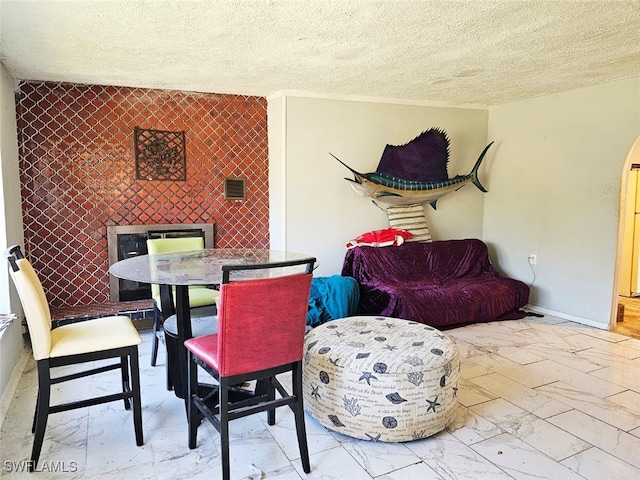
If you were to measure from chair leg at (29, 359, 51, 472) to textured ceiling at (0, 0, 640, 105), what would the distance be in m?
1.74

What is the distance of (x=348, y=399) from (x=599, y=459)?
120 centimetres

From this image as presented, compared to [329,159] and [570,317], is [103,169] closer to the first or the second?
[329,159]

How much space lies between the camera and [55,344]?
2037 millimetres

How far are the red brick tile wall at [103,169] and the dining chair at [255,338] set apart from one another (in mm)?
2379

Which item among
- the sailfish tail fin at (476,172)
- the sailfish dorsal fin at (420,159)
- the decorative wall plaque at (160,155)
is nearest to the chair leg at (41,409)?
the decorative wall plaque at (160,155)

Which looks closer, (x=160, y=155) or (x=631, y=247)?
(x=160, y=155)

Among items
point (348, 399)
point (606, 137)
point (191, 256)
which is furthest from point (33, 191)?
point (606, 137)

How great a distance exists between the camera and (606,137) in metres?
4.03

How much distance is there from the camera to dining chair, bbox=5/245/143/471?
1962 mm

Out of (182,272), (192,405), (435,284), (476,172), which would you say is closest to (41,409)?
(192,405)

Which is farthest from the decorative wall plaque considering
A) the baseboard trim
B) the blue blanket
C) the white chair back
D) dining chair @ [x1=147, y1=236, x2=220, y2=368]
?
the baseboard trim

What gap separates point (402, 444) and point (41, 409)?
168 centimetres

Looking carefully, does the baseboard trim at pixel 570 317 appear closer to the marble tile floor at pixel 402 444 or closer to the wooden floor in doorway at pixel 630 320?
the wooden floor in doorway at pixel 630 320

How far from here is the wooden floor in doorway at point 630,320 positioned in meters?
4.08
